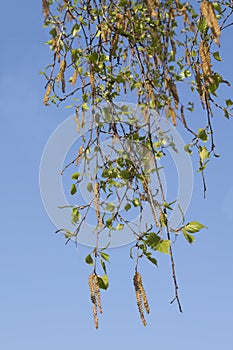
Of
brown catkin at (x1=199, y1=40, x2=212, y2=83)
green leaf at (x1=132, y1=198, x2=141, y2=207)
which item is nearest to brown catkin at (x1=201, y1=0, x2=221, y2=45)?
brown catkin at (x1=199, y1=40, x2=212, y2=83)

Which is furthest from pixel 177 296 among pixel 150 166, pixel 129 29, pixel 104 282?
pixel 129 29

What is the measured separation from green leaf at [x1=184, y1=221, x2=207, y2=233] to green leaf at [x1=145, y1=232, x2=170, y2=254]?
0.27 feet

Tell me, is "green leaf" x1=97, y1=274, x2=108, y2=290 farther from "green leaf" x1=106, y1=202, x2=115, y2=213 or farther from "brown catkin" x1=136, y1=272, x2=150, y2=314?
"green leaf" x1=106, y1=202, x2=115, y2=213

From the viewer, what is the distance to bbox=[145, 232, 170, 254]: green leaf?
1.51m

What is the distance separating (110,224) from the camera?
1803 mm

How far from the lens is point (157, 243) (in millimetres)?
1562

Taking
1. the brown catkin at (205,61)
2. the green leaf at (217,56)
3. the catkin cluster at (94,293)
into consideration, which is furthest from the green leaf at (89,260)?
the green leaf at (217,56)

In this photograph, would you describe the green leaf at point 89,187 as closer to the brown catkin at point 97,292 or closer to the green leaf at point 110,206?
the green leaf at point 110,206

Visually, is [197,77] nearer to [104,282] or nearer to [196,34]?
[196,34]

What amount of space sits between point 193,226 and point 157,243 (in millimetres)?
110

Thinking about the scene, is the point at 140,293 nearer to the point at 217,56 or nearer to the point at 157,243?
the point at 157,243

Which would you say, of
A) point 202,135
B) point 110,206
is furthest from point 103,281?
point 202,135

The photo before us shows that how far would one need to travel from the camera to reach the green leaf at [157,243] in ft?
4.95

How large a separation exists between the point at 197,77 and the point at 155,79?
0.61 ft
